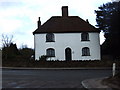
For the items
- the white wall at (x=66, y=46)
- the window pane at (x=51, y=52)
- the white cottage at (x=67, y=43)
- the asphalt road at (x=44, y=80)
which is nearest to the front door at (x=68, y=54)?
the white cottage at (x=67, y=43)

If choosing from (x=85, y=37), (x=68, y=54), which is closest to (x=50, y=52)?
(x=68, y=54)

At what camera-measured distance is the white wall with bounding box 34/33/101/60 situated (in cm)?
4944

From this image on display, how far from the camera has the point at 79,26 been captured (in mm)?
50938

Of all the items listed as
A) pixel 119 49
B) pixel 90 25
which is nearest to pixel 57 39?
pixel 90 25

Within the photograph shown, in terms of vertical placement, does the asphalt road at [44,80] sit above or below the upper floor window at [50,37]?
below

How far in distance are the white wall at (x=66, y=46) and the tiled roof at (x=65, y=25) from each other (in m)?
0.78

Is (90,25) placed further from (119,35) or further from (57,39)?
(119,35)

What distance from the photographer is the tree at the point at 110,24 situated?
4225cm

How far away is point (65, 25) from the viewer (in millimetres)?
51156

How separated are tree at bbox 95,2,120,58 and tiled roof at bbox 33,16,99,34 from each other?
3194 millimetres

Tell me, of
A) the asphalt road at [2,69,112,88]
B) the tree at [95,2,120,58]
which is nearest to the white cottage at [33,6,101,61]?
the tree at [95,2,120,58]

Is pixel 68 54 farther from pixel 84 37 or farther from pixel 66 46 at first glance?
pixel 84 37

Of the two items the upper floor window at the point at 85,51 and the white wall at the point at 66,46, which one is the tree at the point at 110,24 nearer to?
the white wall at the point at 66,46

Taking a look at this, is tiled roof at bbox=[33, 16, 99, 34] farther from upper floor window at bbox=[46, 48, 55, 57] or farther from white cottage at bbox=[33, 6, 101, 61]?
upper floor window at bbox=[46, 48, 55, 57]
